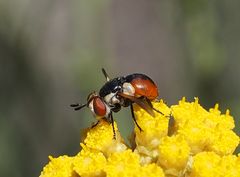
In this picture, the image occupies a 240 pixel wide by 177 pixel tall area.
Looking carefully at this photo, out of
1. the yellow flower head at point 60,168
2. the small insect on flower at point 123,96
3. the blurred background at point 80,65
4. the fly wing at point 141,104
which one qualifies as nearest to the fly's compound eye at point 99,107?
the small insect on flower at point 123,96

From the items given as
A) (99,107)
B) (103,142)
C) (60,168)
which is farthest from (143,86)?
(60,168)

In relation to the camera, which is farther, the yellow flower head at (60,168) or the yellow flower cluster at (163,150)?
the yellow flower head at (60,168)

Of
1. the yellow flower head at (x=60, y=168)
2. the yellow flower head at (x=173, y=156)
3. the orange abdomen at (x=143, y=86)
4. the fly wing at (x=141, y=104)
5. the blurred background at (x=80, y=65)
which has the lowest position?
the yellow flower head at (x=173, y=156)

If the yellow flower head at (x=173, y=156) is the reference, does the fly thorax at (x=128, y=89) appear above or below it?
above

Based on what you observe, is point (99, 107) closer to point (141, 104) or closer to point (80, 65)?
point (141, 104)

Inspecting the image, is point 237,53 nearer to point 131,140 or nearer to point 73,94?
point 73,94

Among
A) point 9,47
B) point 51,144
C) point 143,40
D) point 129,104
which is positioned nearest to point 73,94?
point 51,144

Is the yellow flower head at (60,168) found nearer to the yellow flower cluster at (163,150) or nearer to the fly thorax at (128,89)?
the yellow flower cluster at (163,150)

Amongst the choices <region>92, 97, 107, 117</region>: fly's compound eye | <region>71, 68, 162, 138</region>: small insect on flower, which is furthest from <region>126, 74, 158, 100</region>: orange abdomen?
<region>92, 97, 107, 117</region>: fly's compound eye

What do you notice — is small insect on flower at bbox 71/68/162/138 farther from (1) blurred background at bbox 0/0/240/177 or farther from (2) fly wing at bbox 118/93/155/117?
(1) blurred background at bbox 0/0/240/177
